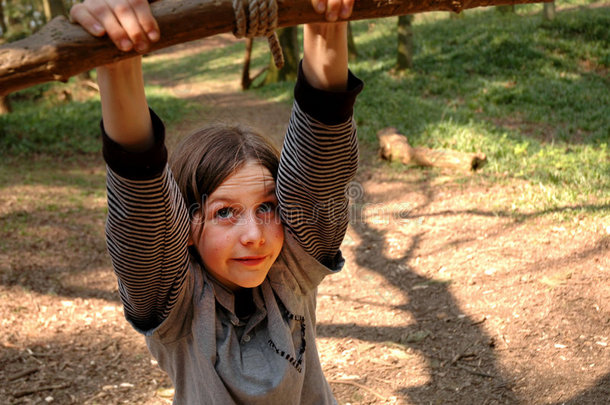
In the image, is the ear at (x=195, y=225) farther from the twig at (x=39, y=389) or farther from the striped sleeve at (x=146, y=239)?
the twig at (x=39, y=389)

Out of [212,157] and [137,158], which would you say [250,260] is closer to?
[212,157]

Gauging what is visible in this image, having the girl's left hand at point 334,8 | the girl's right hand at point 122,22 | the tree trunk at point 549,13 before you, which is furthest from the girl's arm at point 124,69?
the tree trunk at point 549,13

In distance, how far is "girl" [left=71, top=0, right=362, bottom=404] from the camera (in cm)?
139

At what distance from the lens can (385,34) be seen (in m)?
18.6

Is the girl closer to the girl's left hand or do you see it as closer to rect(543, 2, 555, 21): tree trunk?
the girl's left hand

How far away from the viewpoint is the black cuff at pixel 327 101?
4.92 feet

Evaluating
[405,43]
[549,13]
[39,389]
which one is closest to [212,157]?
[39,389]

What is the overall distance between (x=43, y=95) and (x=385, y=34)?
979 cm

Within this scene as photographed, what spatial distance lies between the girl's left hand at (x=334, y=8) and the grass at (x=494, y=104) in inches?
188

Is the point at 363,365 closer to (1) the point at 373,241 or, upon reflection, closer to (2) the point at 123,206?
(1) the point at 373,241

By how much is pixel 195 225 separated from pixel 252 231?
18cm

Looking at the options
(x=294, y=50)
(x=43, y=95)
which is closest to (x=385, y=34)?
(x=294, y=50)

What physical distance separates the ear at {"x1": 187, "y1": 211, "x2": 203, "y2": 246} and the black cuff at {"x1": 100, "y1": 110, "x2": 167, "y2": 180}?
38 centimetres

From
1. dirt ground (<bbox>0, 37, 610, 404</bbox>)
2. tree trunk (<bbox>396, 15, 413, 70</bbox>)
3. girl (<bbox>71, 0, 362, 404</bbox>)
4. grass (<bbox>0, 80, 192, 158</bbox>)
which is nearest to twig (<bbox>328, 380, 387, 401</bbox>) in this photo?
dirt ground (<bbox>0, 37, 610, 404</bbox>)
